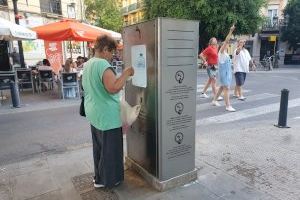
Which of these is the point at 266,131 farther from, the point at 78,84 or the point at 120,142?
the point at 78,84

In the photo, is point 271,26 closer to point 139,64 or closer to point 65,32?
point 65,32

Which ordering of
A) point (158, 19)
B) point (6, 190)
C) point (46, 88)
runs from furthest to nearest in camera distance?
point (46, 88), point (6, 190), point (158, 19)

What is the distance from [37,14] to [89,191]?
74.9 ft

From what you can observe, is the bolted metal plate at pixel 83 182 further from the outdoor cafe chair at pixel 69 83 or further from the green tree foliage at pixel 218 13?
the green tree foliage at pixel 218 13

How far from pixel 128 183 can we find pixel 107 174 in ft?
1.35

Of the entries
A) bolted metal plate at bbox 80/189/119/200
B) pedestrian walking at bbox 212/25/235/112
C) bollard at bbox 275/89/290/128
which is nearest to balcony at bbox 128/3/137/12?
pedestrian walking at bbox 212/25/235/112

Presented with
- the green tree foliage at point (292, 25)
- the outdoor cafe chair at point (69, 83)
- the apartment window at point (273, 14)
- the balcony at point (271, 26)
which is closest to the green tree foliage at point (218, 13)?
the green tree foliage at point (292, 25)

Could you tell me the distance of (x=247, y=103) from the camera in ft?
26.6

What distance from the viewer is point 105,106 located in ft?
9.68

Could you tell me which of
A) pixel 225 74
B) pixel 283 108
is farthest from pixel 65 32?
pixel 283 108

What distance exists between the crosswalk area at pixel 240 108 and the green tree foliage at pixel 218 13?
13762 mm

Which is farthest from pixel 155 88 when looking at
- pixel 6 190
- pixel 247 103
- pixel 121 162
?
pixel 247 103

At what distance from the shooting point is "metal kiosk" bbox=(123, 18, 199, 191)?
2.89m

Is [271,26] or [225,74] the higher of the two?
[271,26]
